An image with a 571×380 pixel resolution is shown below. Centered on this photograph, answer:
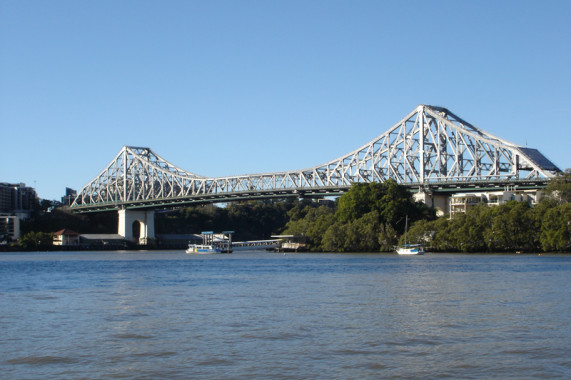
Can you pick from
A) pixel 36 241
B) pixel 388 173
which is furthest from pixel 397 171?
pixel 36 241

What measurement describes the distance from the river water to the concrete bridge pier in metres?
84.1

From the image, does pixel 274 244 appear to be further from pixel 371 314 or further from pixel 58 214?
pixel 371 314

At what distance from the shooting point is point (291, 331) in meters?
18.5

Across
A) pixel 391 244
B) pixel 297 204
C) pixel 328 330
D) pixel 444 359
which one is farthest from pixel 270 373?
pixel 297 204

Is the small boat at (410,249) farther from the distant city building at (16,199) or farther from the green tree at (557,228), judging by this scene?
the distant city building at (16,199)

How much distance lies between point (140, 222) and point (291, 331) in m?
103

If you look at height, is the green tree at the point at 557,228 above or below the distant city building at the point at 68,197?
below

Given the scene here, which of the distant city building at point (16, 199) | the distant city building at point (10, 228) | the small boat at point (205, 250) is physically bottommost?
the small boat at point (205, 250)

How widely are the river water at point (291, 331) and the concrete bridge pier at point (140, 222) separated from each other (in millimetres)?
84102

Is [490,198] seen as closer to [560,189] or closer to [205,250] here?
[560,189]

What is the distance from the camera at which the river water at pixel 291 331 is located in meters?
14.6

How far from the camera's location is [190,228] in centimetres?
13050

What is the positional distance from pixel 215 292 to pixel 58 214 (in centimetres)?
9835

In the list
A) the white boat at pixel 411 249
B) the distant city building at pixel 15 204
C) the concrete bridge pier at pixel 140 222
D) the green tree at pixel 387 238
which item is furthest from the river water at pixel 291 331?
the distant city building at pixel 15 204
